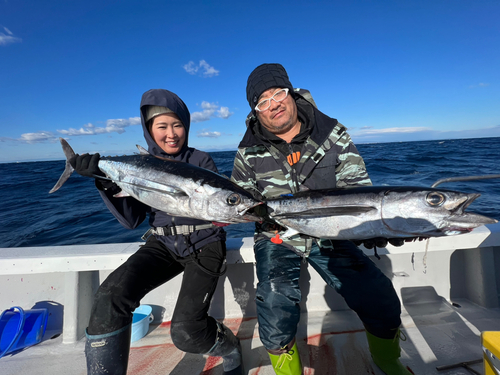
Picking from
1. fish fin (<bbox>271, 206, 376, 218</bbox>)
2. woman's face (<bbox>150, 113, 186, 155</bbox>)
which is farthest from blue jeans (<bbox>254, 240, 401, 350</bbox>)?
woman's face (<bbox>150, 113, 186, 155</bbox>)

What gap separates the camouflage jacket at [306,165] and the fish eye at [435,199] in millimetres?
870

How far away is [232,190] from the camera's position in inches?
95.7

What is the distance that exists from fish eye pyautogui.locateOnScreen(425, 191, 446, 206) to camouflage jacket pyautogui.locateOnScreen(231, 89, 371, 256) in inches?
34.2

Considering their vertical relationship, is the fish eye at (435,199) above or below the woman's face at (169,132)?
below

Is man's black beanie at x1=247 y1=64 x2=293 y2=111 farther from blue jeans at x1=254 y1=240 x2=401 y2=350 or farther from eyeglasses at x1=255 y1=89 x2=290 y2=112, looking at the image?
blue jeans at x1=254 y1=240 x2=401 y2=350

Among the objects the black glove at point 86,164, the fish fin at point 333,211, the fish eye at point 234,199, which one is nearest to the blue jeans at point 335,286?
the fish fin at point 333,211

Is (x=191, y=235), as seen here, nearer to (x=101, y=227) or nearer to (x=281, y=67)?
(x=281, y=67)

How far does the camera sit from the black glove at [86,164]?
278cm

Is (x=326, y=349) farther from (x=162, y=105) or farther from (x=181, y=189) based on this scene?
(x=162, y=105)

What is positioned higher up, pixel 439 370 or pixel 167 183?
pixel 167 183

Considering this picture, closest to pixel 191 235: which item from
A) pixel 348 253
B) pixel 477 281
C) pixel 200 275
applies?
pixel 200 275

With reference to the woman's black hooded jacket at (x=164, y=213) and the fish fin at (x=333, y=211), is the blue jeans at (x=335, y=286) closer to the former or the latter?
the fish fin at (x=333, y=211)

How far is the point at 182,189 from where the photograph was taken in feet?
8.24

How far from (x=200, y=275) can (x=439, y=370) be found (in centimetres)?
254
